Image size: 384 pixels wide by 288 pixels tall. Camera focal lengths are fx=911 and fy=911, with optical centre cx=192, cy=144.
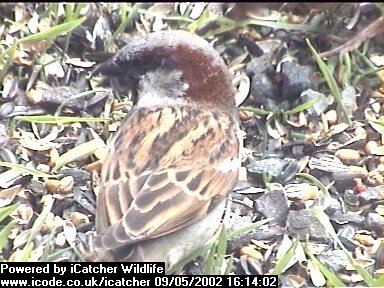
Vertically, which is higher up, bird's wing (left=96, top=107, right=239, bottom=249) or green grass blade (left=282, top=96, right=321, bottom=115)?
green grass blade (left=282, top=96, right=321, bottom=115)

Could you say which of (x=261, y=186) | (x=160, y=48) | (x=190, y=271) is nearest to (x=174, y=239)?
(x=190, y=271)

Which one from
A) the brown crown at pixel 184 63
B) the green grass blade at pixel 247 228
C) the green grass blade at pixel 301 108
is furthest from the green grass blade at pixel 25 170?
the green grass blade at pixel 301 108

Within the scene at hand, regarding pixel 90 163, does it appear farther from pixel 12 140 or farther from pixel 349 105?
pixel 349 105

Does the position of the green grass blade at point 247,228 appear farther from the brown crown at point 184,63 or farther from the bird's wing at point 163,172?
the brown crown at point 184,63

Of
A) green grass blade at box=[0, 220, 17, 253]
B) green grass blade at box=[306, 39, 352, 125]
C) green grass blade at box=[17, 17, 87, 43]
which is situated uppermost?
green grass blade at box=[17, 17, 87, 43]

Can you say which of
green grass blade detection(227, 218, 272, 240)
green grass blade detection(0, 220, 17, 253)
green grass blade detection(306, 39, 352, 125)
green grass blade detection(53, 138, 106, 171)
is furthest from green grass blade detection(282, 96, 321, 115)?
green grass blade detection(0, 220, 17, 253)

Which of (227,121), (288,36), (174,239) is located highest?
(288,36)

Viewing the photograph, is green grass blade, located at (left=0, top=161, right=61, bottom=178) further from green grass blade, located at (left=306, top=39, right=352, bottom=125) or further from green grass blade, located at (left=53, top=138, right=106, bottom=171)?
green grass blade, located at (left=306, top=39, right=352, bottom=125)

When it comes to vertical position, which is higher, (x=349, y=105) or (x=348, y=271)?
(x=349, y=105)

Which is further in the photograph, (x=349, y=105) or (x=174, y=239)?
(x=349, y=105)
